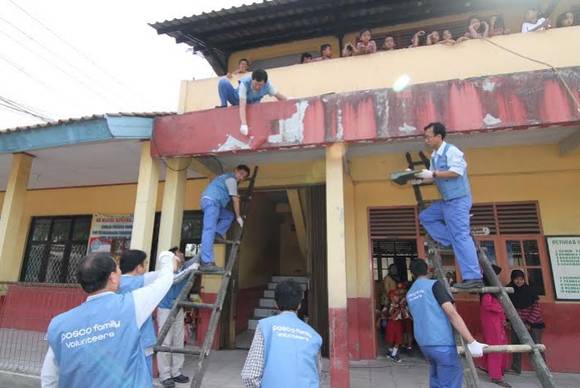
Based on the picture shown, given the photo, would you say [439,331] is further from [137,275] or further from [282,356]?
[137,275]

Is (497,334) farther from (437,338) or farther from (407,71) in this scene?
(407,71)

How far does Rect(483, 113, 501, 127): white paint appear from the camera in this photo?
156 inches

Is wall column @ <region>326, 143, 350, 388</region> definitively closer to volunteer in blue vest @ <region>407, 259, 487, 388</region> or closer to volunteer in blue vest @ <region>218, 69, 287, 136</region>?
volunteer in blue vest @ <region>407, 259, 487, 388</region>

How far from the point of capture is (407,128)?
13.8 ft

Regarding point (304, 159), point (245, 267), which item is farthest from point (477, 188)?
point (245, 267)

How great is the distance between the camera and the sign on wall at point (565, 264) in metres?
5.20

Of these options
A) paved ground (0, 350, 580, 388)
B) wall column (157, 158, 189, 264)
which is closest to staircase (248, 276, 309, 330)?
paved ground (0, 350, 580, 388)

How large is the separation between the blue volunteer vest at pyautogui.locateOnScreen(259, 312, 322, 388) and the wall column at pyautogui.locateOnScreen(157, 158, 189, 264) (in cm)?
329

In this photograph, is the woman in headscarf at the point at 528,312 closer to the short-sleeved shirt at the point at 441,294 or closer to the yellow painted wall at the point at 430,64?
the short-sleeved shirt at the point at 441,294

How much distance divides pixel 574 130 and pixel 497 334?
3.05 m

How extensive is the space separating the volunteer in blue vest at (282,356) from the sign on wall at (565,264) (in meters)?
5.05

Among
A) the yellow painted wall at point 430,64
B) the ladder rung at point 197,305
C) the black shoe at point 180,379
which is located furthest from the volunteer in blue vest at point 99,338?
the yellow painted wall at point 430,64

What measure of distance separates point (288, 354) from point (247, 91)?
3.69 m

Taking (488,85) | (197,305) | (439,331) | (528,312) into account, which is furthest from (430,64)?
(197,305)
